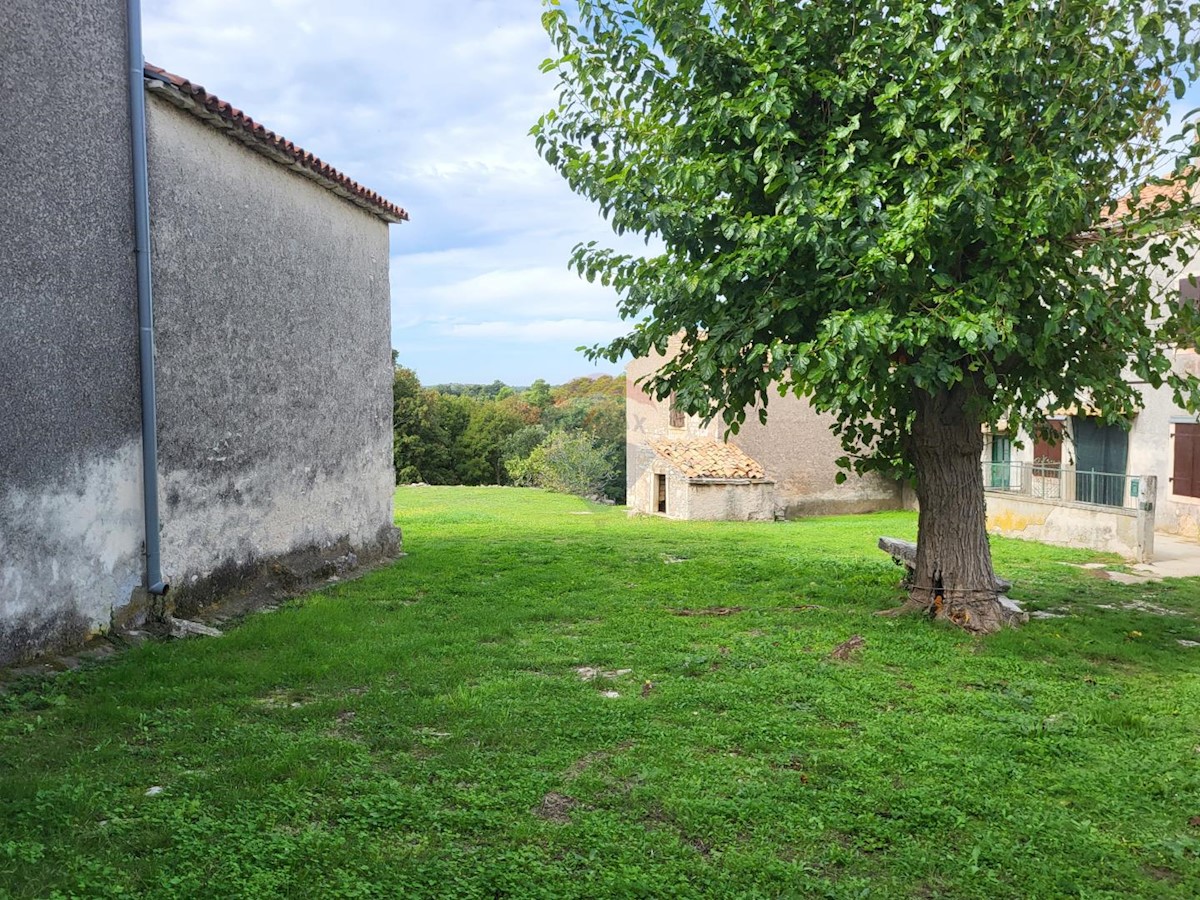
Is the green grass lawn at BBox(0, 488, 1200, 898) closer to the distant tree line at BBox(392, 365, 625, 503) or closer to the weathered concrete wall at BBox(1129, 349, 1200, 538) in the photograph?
the weathered concrete wall at BBox(1129, 349, 1200, 538)

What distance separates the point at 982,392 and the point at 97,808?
25.5 feet

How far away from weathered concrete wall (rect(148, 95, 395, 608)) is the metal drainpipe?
17 centimetres

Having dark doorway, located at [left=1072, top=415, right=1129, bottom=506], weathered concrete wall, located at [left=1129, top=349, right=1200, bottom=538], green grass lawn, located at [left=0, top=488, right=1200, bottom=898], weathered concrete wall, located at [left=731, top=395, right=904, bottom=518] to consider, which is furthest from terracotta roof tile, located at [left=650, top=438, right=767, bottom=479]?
green grass lawn, located at [left=0, top=488, right=1200, bottom=898]

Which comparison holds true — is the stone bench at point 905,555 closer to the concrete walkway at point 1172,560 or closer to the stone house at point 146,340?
the concrete walkway at point 1172,560

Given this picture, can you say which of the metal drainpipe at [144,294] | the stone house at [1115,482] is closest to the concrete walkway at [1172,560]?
the stone house at [1115,482]

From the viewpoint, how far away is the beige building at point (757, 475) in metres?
24.9

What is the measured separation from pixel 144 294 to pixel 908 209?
6380 mm

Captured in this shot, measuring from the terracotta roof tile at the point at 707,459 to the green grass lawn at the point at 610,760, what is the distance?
633 inches

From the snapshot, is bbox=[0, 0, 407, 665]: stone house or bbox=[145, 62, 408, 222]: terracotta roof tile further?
bbox=[145, 62, 408, 222]: terracotta roof tile

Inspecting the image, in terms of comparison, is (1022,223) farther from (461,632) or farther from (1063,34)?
(461,632)

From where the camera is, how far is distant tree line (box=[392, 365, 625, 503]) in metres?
45.3

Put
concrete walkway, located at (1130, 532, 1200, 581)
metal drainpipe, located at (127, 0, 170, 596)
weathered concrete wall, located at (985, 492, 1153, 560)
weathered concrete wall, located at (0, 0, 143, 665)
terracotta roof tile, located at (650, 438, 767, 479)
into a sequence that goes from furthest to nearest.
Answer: terracotta roof tile, located at (650, 438, 767, 479) < weathered concrete wall, located at (985, 492, 1153, 560) < concrete walkway, located at (1130, 532, 1200, 581) < metal drainpipe, located at (127, 0, 170, 596) < weathered concrete wall, located at (0, 0, 143, 665)

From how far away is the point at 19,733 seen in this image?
5.02 meters

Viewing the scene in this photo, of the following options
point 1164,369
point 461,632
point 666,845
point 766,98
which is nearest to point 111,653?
point 461,632
